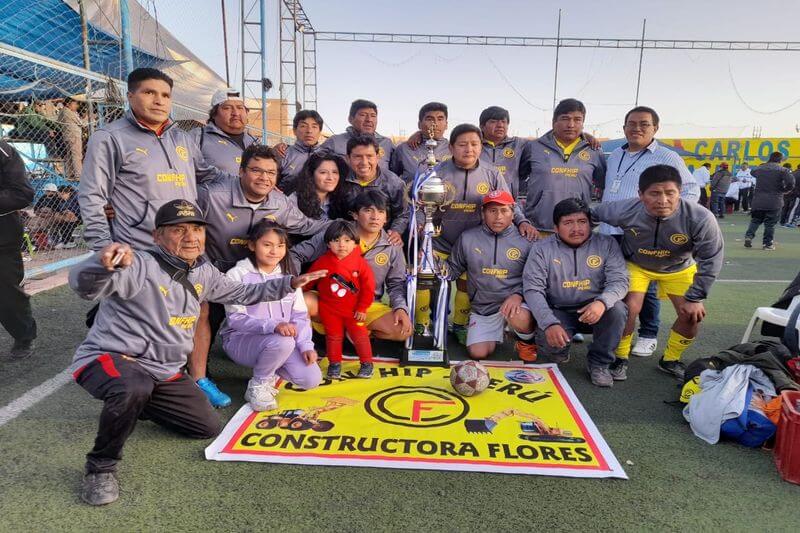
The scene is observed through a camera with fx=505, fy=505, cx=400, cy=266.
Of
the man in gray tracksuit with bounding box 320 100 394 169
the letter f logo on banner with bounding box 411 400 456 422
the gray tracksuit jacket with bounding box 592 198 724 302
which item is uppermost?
the man in gray tracksuit with bounding box 320 100 394 169

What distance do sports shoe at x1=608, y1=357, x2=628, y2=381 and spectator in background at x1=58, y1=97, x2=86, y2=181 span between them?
6614 mm

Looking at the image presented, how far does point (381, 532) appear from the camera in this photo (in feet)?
6.26

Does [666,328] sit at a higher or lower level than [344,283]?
lower

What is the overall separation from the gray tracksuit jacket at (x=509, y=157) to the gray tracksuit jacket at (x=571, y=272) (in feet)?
3.54

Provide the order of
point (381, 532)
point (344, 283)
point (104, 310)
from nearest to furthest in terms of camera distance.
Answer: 1. point (381, 532)
2. point (104, 310)
3. point (344, 283)

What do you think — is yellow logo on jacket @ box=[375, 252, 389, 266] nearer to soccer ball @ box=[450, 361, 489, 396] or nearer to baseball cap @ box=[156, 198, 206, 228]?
soccer ball @ box=[450, 361, 489, 396]

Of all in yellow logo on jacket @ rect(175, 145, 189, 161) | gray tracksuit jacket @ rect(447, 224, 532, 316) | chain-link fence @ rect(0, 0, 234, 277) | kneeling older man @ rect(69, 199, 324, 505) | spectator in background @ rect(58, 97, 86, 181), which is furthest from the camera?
spectator in background @ rect(58, 97, 86, 181)

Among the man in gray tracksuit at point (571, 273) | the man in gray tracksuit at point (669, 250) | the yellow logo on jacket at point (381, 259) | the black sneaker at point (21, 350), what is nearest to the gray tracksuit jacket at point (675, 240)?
the man in gray tracksuit at point (669, 250)

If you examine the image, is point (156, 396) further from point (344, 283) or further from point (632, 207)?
point (632, 207)

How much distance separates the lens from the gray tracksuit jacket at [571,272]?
3650 millimetres

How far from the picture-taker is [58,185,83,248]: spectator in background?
22.8ft

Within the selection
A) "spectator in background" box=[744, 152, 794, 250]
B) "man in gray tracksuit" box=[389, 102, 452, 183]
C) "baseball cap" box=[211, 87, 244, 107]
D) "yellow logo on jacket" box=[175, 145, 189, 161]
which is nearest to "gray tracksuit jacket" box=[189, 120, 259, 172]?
"baseball cap" box=[211, 87, 244, 107]

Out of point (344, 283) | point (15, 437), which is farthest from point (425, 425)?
point (15, 437)

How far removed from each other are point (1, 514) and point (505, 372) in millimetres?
2784
